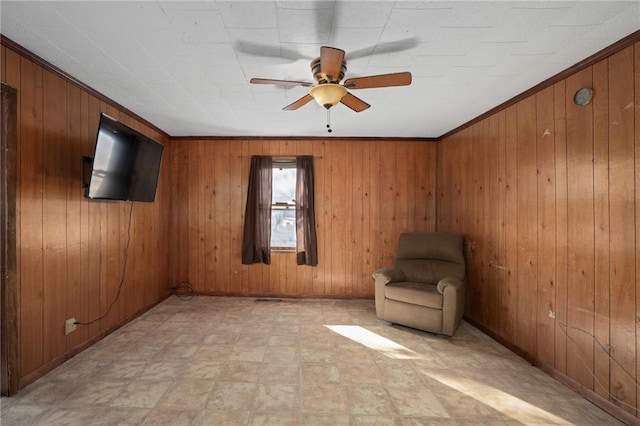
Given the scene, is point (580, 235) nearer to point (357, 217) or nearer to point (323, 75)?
point (323, 75)

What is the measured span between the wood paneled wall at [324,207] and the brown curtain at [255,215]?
0.14 metres

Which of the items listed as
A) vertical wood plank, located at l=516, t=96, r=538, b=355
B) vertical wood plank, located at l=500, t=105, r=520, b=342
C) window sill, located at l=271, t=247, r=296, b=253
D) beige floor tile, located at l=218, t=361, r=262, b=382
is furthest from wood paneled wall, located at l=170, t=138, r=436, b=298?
beige floor tile, located at l=218, t=361, r=262, b=382

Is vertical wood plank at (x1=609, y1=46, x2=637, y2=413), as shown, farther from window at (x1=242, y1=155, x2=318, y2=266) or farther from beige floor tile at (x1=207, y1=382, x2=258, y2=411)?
window at (x1=242, y1=155, x2=318, y2=266)

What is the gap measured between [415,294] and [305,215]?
1.88m

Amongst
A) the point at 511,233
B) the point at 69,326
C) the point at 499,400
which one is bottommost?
the point at 499,400

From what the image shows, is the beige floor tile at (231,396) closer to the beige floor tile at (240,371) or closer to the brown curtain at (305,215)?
the beige floor tile at (240,371)

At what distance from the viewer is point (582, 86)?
1998 millimetres

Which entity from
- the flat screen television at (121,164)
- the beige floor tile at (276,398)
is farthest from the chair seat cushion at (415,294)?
the flat screen television at (121,164)

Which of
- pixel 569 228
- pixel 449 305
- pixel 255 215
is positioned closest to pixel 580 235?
pixel 569 228

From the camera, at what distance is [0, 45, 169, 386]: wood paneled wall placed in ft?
6.47

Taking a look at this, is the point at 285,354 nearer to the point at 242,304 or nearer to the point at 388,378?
the point at 388,378

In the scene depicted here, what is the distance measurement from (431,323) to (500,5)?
2.66m

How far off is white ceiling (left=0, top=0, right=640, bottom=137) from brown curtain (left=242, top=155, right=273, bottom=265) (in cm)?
138

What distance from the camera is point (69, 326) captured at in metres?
2.35
